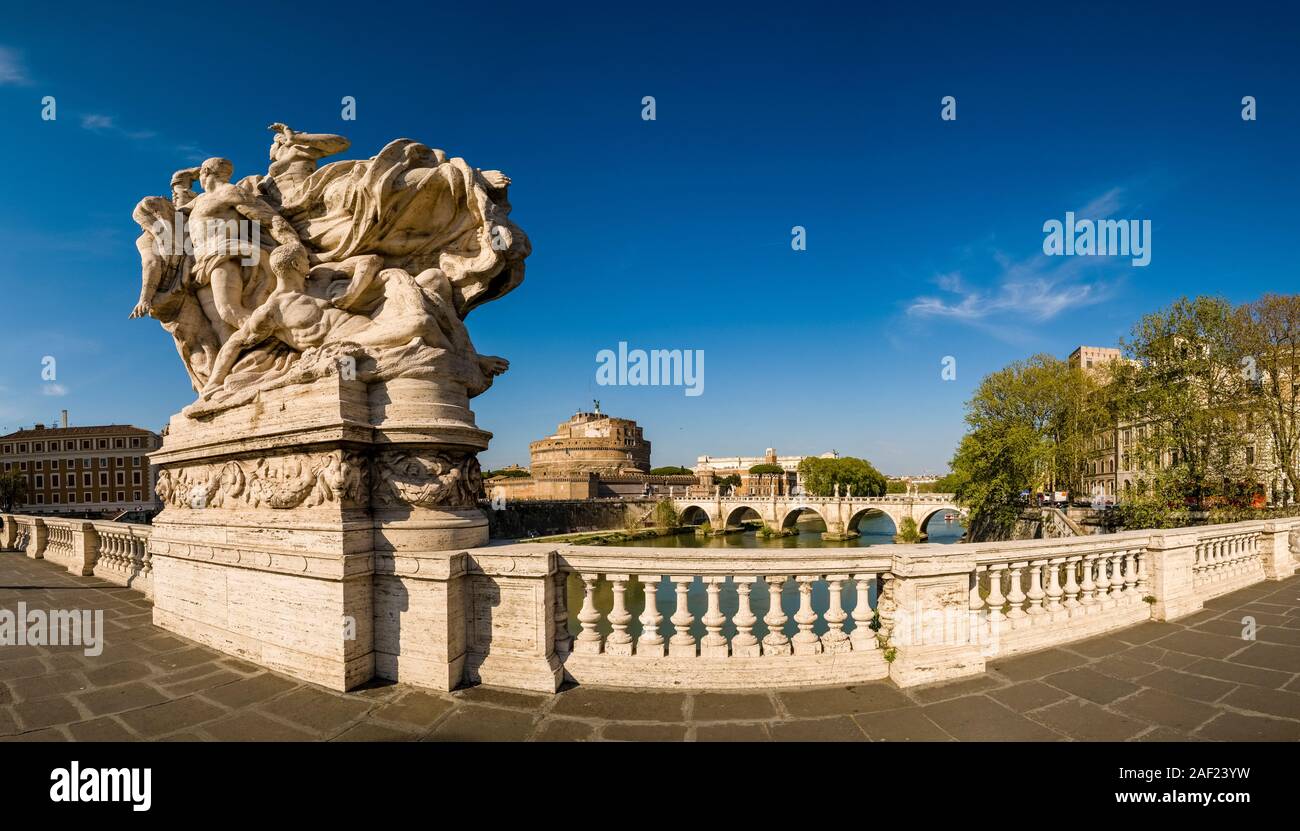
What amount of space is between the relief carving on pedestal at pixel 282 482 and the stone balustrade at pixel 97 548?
3.54 metres

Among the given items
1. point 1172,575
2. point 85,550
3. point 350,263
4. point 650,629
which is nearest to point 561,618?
point 650,629

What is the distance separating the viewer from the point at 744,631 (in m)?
4.12

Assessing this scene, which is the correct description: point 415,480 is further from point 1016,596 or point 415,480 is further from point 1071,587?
point 1071,587

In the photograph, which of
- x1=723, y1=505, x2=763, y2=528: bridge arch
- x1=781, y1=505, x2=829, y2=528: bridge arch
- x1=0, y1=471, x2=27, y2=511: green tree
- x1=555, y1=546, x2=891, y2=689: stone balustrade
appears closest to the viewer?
x1=555, y1=546, x2=891, y2=689: stone balustrade

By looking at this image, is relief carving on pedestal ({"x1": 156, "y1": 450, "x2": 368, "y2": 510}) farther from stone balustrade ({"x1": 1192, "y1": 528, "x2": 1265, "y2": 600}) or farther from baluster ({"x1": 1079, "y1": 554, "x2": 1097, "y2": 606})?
stone balustrade ({"x1": 1192, "y1": 528, "x2": 1265, "y2": 600})

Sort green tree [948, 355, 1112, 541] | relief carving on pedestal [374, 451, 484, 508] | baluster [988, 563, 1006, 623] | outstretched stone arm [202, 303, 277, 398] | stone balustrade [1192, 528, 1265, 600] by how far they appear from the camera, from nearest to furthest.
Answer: relief carving on pedestal [374, 451, 484, 508], baluster [988, 563, 1006, 623], outstretched stone arm [202, 303, 277, 398], stone balustrade [1192, 528, 1265, 600], green tree [948, 355, 1112, 541]

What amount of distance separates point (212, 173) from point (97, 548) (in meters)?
8.08

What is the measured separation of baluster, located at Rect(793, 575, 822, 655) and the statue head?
22.5ft

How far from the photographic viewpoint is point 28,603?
22.8ft

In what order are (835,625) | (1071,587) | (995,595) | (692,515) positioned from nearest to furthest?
(835,625)
(995,595)
(1071,587)
(692,515)

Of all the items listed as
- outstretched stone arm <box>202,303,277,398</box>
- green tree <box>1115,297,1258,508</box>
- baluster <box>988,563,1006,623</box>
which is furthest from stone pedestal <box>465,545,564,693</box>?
green tree <box>1115,297,1258,508</box>

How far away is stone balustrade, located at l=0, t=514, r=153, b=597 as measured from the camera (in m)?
8.01

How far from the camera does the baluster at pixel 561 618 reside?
4.20m
